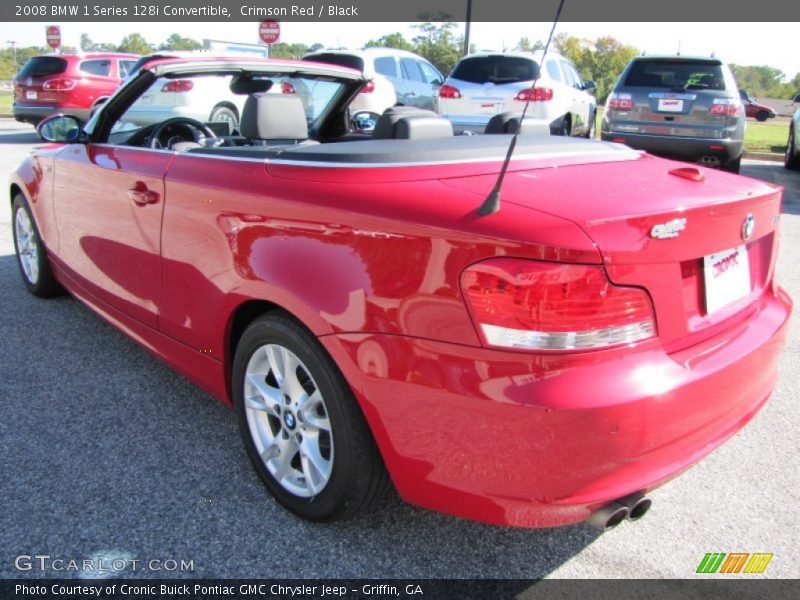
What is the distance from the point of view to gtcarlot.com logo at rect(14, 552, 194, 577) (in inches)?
85.5

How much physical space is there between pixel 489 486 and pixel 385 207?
81 cm

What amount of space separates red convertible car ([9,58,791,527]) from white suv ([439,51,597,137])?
7.43 meters

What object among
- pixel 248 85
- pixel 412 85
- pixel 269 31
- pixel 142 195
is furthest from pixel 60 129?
pixel 269 31

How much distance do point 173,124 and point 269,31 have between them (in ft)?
52.8

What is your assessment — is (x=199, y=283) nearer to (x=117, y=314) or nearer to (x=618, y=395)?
(x=117, y=314)

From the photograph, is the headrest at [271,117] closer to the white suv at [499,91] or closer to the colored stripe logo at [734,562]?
the colored stripe logo at [734,562]

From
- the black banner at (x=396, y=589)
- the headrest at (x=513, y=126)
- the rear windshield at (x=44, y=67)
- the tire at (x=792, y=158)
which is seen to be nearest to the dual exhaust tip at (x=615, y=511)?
the black banner at (x=396, y=589)

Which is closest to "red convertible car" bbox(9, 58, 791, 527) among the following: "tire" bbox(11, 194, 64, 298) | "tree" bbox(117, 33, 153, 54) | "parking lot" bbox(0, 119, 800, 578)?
"parking lot" bbox(0, 119, 800, 578)

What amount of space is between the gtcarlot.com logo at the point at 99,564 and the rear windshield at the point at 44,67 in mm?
14198

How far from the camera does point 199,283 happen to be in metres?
2.65

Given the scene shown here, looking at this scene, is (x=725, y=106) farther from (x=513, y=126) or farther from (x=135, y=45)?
(x=135, y=45)

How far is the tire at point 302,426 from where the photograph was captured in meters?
2.13

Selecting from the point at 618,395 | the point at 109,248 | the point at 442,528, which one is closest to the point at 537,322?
the point at 618,395

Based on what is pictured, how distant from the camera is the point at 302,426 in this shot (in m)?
2.35
